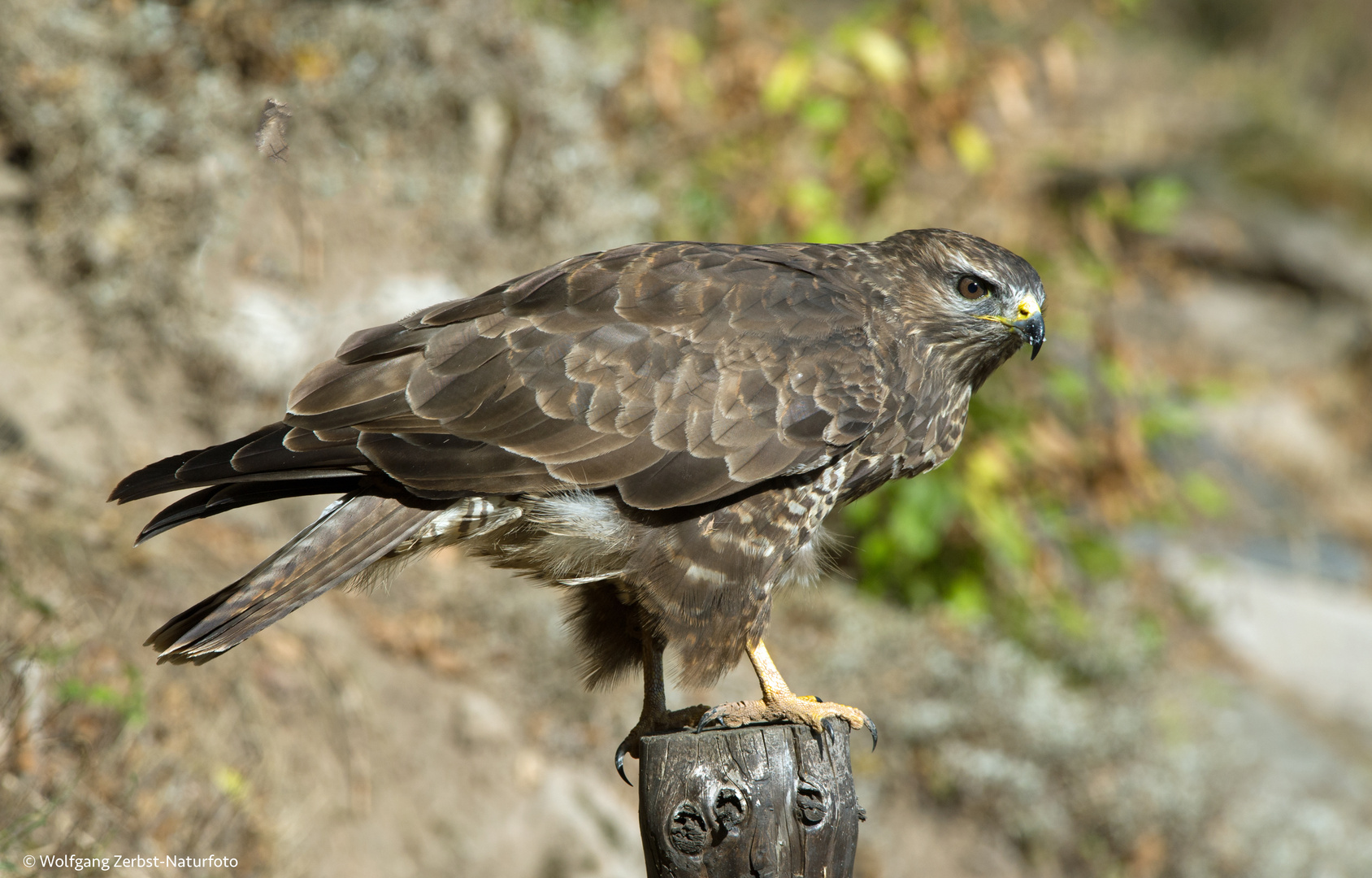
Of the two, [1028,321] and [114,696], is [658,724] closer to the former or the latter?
[1028,321]

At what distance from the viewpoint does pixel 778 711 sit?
2801 mm

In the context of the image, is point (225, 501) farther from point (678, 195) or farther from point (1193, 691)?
point (1193, 691)

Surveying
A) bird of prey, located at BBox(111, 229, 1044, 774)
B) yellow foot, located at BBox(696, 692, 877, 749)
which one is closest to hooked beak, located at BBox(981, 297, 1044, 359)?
bird of prey, located at BBox(111, 229, 1044, 774)

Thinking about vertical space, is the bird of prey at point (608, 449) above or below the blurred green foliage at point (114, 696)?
above

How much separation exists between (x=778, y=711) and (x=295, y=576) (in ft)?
4.01

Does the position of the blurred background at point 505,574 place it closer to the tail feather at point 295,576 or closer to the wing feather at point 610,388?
the tail feather at point 295,576

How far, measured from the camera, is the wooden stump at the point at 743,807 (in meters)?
2.38

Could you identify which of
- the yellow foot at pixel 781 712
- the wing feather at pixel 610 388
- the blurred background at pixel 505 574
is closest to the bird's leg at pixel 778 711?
the yellow foot at pixel 781 712

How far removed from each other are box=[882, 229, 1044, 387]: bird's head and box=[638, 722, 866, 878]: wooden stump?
127cm

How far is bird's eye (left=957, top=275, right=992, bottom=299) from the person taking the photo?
3143 mm

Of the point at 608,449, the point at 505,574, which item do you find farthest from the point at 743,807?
the point at 505,574

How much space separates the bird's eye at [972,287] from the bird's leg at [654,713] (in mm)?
1319

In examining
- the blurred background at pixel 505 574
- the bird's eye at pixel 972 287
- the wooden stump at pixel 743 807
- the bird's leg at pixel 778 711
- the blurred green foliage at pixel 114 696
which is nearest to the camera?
the wooden stump at pixel 743 807

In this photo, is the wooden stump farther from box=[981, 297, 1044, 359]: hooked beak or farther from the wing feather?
box=[981, 297, 1044, 359]: hooked beak
